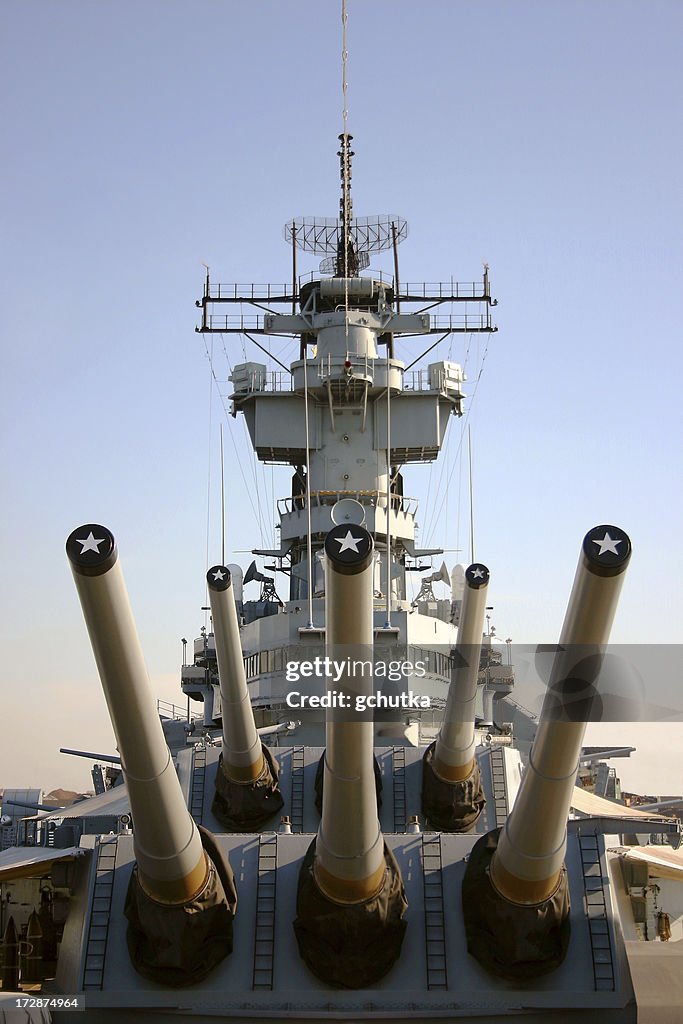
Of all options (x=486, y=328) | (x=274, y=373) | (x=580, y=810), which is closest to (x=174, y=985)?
(x=580, y=810)

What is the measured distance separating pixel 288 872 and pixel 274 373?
15.8 meters

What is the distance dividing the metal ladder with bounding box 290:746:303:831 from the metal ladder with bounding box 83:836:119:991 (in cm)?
535

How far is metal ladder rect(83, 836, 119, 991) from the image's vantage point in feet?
28.1

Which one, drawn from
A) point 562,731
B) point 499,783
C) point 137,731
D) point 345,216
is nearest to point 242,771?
point 499,783

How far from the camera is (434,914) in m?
8.91

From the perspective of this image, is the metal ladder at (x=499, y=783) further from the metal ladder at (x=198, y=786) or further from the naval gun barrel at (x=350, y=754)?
the naval gun barrel at (x=350, y=754)

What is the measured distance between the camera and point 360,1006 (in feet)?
27.2

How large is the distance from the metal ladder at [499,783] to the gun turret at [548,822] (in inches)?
239

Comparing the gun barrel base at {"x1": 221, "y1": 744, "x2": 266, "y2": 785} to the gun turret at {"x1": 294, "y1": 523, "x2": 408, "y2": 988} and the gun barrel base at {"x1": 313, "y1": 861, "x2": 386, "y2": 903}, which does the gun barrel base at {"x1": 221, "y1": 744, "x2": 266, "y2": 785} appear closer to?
the gun turret at {"x1": 294, "y1": 523, "x2": 408, "y2": 988}

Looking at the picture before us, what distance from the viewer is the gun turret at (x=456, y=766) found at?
1283 centimetres

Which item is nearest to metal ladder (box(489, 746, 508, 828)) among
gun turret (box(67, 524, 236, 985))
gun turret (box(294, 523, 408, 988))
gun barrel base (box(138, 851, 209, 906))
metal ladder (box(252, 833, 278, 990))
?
metal ladder (box(252, 833, 278, 990))

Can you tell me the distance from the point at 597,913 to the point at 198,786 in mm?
7113

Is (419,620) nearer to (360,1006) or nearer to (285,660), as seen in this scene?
(285,660)

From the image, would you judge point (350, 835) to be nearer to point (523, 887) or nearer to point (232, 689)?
point (523, 887)
